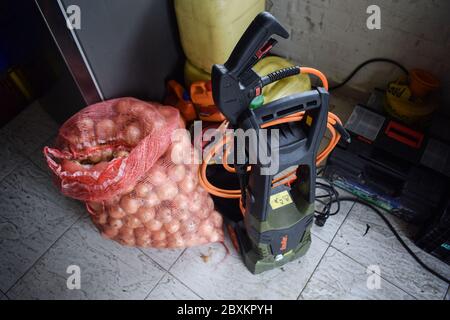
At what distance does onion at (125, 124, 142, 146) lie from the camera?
117cm

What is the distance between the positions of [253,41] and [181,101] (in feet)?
2.59

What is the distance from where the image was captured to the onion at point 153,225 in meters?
1.23

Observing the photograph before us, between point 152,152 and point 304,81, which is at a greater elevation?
point 152,152

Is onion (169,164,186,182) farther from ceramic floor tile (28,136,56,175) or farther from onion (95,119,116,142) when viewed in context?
ceramic floor tile (28,136,56,175)

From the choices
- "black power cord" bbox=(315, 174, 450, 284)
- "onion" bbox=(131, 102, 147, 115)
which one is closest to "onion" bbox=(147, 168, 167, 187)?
"onion" bbox=(131, 102, 147, 115)

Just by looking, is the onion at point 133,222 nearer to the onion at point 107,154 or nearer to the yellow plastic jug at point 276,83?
the onion at point 107,154

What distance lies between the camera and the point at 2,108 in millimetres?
1650

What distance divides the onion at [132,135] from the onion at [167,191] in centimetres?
17

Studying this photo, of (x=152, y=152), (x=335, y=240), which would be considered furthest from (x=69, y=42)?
(x=335, y=240)

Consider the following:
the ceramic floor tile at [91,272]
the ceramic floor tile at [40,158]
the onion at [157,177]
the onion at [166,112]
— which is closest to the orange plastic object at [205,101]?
the onion at [166,112]

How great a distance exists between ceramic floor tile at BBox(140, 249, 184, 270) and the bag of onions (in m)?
0.05

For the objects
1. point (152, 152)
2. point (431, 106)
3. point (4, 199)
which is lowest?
point (4, 199)
